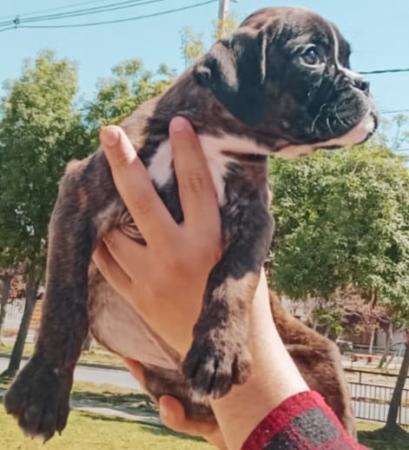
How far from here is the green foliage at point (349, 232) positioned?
42.9 feet

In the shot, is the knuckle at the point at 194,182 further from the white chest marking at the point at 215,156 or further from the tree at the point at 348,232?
the tree at the point at 348,232

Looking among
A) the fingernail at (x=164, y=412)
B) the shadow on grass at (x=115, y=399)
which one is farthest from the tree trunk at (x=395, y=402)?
the fingernail at (x=164, y=412)

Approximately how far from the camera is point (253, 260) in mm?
2627

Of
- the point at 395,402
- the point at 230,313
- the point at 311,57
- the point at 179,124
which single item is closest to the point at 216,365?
the point at 230,313

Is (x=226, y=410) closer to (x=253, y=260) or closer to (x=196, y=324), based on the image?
(x=196, y=324)

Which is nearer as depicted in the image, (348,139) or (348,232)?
(348,139)

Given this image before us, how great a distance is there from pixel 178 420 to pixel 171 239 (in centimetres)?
71

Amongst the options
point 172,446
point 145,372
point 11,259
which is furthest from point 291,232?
point 145,372

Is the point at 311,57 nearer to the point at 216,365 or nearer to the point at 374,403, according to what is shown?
the point at 216,365

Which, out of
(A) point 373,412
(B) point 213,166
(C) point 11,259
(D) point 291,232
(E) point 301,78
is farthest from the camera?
(C) point 11,259

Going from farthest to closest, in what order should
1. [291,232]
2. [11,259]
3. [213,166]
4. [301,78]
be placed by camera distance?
[11,259] < [291,232] < [213,166] < [301,78]

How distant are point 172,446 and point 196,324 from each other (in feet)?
28.3

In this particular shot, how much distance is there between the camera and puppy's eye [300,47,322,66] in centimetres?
255

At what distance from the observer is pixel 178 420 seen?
287 centimetres
